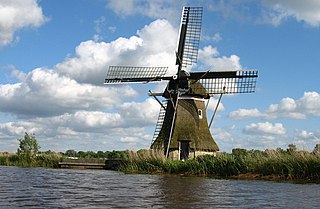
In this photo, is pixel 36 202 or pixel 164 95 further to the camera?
pixel 164 95

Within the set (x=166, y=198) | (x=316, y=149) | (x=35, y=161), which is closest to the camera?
(x=166, y=198)

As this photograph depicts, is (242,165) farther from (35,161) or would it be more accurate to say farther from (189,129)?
(35,161)

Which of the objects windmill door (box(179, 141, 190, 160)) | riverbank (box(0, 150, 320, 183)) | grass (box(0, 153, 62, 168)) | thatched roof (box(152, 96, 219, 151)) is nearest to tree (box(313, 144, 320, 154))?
riverbank (box(0, 150, 320, 183))

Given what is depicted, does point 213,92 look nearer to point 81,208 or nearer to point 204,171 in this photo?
point 204,171

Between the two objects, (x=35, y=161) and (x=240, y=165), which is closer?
(x=240, y=165)

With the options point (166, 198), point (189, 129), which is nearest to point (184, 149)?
point (189, 129)

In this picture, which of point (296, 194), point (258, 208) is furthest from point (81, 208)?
point (296, 194)

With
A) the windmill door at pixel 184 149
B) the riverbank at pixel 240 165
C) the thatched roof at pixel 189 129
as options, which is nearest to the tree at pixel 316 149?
the riverbank at pixel 240 165

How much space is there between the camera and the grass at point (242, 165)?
1728 cm

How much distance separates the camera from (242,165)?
65.8 ft

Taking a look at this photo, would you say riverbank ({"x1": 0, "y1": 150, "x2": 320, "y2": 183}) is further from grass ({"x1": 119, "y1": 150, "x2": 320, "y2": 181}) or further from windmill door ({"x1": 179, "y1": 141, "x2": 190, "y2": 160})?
windmill door ({"x1": 179, "y1": 141, "x2": 190, "y2": 160})

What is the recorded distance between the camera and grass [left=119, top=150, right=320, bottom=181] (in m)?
17.3

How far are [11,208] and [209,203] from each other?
416 cm

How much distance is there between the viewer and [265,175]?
1909cm
